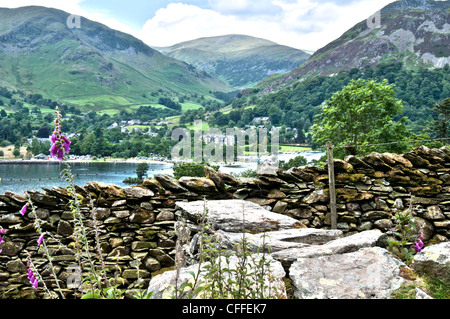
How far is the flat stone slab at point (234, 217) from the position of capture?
470 centimetres

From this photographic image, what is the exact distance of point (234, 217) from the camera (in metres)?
4.80

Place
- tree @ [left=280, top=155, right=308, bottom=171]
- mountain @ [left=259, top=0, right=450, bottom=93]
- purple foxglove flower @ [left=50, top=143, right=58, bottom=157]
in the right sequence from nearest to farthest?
purple foxglove flower @ [left=50, top=143, right=58, bottom=157] < tree @ [left=280, top=155, right=308, bottom=171] < mountain @ [left=259, top=0, right=450, bottom=93]

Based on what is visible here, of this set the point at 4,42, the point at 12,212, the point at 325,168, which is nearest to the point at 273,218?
the point at 325,168

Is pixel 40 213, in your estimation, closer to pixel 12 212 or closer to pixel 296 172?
pixel 12 212

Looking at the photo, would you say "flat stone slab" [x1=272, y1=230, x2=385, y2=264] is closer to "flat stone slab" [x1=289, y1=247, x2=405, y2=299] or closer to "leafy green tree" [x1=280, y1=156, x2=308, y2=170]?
"flat stone slab" [x1=289, y1=247, x2=405, y2=299]

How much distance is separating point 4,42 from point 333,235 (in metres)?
215

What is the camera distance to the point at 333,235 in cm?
479

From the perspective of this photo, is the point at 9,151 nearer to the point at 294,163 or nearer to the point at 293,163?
the point at 294,163

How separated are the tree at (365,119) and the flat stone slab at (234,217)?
17.9 metres

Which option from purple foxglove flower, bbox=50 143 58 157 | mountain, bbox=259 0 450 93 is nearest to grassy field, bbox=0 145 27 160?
purple foxglove flower, bbox=50 143 58 157

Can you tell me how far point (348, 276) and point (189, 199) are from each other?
3.26 metres

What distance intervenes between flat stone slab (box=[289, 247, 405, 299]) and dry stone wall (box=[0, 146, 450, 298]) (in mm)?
1688

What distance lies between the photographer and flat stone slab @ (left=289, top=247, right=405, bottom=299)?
9.75 ft

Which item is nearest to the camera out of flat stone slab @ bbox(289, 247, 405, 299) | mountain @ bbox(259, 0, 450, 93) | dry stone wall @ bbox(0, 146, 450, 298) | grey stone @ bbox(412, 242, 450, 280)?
flat stone slab @ bbox(289, 247, 405, 299)
